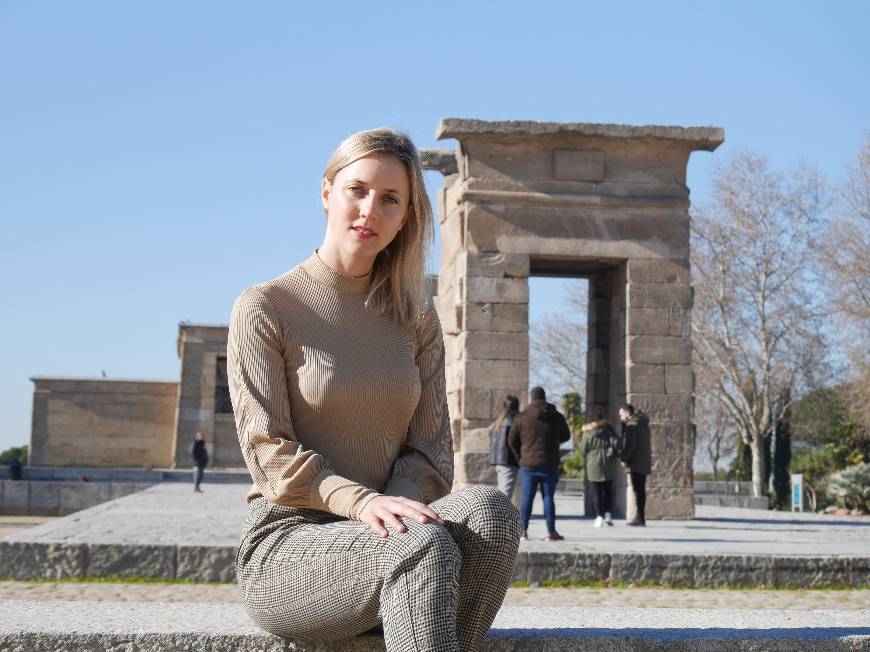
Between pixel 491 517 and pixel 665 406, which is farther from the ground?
pixel 665 406

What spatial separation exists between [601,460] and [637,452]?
0.54m

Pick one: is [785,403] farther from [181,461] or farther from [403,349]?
[403,349]

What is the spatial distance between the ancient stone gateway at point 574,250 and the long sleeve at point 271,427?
38.8 feet

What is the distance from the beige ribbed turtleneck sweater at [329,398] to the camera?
10.7 feet

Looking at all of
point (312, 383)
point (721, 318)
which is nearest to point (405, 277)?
point (312, 383)

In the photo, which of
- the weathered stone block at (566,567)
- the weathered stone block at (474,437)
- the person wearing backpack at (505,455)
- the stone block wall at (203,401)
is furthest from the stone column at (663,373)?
the stone block wall at (203,401)

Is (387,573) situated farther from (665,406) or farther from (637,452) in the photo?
(665,406)

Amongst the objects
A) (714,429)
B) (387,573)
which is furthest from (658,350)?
(714,429)

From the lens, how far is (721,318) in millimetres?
35688

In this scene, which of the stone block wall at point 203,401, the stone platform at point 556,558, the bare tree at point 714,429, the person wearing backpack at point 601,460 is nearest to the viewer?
the stone platform at point 556,558

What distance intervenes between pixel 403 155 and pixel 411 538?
1.22 meters

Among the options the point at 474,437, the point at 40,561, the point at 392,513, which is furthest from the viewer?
the point at 474,437

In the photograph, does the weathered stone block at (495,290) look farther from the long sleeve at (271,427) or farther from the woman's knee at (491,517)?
the woman's knee at (491,517)

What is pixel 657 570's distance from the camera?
33.6ft
